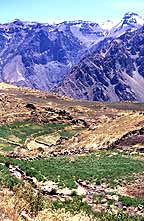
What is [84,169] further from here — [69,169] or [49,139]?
[49,139]

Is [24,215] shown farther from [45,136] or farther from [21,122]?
[21,122]

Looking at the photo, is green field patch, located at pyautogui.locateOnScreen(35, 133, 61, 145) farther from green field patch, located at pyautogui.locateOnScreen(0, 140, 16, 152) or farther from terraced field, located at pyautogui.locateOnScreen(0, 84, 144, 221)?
green field patch, located at pyautogui.locateOnScreen(0, 140, 16, 152)

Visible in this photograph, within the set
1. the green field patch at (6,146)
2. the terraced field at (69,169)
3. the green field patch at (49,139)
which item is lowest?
the green field patch at (49,139)

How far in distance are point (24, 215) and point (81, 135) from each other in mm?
63969

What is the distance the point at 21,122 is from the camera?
10144 cm

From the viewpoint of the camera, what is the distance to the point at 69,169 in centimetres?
3691

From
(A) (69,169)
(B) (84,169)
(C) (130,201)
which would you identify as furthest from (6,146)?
(C) (130,201)

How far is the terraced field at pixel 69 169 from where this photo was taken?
14.2 metres

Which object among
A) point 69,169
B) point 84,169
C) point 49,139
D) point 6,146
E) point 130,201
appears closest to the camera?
point 130,201

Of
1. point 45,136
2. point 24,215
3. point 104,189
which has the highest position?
point 24,215

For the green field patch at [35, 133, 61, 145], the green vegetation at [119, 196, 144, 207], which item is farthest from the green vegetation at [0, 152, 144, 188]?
the green field patch at [35, 133, 61, 145]

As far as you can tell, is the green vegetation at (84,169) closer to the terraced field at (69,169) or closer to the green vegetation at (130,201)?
the terraced field at (69,169)

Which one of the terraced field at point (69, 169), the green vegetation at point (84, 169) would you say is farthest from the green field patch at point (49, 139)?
the green vegetation at point (84, 169)

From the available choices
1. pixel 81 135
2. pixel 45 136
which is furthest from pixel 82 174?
pixel 45 136
